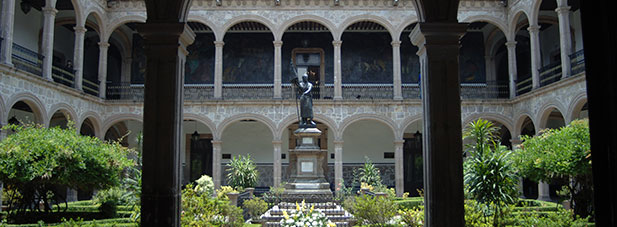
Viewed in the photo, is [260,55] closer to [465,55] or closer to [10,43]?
[465,55]

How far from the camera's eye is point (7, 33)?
541 inches

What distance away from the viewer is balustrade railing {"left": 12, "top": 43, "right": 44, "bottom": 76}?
1558cm

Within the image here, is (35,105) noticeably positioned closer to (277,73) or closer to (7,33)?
(7,33)

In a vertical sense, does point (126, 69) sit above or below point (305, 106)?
above

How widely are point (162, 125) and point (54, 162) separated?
4.35 meters

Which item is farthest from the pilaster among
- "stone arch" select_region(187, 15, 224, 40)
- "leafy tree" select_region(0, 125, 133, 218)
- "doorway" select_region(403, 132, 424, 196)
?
"leafy tree" select_region(0, 125, 133, 218)

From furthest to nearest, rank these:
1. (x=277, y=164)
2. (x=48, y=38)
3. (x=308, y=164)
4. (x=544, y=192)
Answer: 1. (x=277, y=164)
2. (x=544, y=192)
3. (x=48, y=38)
4. (x=308, y=164)

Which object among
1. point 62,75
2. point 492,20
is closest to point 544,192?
point 492,20

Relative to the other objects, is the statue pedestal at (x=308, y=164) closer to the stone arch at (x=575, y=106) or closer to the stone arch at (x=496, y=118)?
the stone arch at (x=575, y=106)

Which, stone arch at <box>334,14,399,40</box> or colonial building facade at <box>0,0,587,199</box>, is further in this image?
stone arch at <box>334,14,399,40</box>

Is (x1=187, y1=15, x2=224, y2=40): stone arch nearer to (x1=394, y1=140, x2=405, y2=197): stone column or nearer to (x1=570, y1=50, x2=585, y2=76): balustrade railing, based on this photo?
(x1=394, y1=140, x2=405, y2=197): stone column

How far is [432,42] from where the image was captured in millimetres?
4875

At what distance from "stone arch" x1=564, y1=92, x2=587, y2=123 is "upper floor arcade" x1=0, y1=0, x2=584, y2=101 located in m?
2.41

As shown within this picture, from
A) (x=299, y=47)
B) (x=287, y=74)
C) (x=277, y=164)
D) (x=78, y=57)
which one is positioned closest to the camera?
(x=78, y=57)
